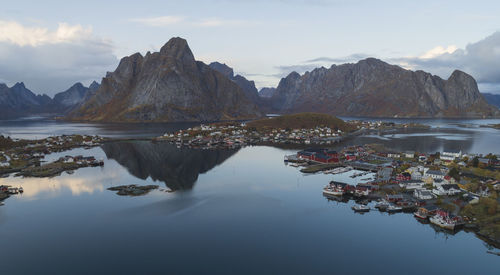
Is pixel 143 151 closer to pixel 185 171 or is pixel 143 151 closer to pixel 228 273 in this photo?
pixel 185 171

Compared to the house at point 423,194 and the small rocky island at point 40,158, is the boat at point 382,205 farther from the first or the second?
the small rocky island at point 40,158

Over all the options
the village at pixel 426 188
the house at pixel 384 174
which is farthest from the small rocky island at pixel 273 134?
the house at pixel 384 174

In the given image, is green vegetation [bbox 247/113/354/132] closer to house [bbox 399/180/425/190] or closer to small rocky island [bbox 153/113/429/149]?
small rocky island [bbox 153/113/429/149]

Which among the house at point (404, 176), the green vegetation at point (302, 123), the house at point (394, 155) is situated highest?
the green vegetation at point (302, 123)

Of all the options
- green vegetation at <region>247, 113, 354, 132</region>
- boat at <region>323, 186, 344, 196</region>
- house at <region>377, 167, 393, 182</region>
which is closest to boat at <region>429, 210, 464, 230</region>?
boat at <region>323, 186, 344, 196</region>

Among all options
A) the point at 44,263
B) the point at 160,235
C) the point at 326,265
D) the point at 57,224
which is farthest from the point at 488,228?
the point at 57,224

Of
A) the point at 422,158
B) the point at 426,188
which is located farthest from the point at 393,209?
the point at 422,158

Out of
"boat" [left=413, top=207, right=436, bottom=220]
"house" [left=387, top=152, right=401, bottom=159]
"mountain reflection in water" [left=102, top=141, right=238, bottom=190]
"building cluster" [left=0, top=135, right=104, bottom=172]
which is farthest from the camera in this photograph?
"house" [left=387, top=152, right=401, bottom=159]

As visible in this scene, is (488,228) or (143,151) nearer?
(488,228)
